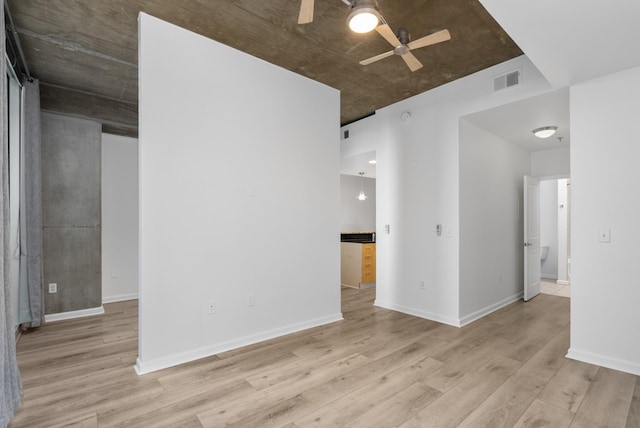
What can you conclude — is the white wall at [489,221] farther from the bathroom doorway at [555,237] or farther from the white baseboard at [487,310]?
the bathroom doorway at [555,237]

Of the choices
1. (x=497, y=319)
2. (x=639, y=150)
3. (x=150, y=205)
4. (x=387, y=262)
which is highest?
(x=639, y=150)

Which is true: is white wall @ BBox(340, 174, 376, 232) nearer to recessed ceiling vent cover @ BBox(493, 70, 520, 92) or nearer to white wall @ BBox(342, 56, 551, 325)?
white wall @ BBox(342, 56, 551, 325)

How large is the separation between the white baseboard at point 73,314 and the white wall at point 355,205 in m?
4.98

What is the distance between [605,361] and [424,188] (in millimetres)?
2453

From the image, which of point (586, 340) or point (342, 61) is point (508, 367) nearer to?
point (586, 340)

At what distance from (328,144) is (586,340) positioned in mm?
3242

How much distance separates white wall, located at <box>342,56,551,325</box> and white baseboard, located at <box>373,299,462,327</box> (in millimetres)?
12

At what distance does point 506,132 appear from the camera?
14.8 feet

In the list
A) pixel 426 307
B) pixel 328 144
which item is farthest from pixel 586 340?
pixel 328 144

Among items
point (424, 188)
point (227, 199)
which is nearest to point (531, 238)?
point (424, 188)

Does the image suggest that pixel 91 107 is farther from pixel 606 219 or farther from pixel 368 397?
pixel 606 219

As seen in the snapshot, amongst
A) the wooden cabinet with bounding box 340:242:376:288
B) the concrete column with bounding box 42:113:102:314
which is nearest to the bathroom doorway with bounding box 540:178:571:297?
the wooden cabinet with bounding box 340:242:376:288

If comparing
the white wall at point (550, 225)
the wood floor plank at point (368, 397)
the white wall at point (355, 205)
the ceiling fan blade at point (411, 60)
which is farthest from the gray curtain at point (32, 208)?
the white wall at point (550, 225)

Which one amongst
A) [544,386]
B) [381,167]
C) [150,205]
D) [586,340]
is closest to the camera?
[544,386]
